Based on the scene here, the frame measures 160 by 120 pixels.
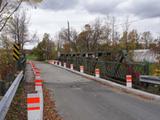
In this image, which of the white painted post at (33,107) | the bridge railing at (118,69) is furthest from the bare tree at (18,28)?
the white painted post at (33,107)

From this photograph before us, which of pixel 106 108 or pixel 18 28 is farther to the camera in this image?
pixel 18 28

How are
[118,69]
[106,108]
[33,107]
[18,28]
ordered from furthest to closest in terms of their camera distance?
[18,28] < [118,69] < [106,108] < [33,107]

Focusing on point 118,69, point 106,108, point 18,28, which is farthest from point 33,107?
point 18,28

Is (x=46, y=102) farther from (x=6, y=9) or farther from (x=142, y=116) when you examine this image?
(x=6, y=9)

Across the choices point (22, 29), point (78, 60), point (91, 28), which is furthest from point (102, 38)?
point (78, 60)

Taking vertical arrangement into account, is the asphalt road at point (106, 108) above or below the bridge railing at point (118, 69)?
below

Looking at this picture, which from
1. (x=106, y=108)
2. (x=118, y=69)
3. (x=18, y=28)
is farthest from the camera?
(x=18, y=28)

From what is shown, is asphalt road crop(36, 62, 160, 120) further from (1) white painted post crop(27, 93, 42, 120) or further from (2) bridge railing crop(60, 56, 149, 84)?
(2) bridge railing crop(60, 56, 149, 84)

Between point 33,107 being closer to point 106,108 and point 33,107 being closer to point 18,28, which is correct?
point 106,108

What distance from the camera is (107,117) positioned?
9.16 metres

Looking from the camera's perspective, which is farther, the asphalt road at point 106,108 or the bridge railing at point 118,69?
the bridge railing at point 118,69

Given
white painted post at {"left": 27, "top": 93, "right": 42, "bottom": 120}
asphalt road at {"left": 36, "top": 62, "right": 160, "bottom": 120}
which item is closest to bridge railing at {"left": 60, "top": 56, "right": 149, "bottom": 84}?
asphalt road at {"left": 36, "top": 62, "right": 160, "bottom": 120}

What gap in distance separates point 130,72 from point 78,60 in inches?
779

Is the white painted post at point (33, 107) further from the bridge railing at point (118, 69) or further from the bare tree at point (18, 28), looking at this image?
the bare tree at point (18, 28)
